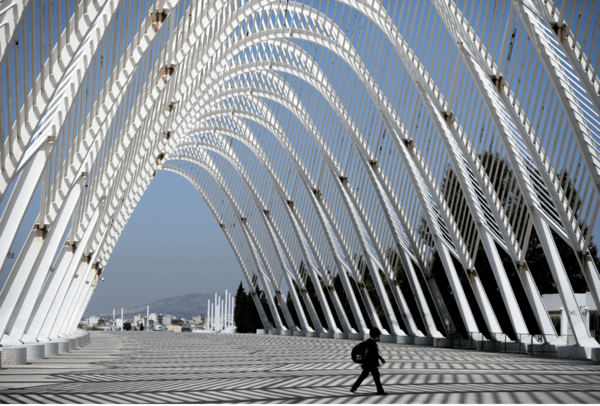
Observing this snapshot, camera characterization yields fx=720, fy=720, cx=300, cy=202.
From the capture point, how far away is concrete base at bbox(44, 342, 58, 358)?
19844 mm

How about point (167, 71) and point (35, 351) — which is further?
point (167, 71)

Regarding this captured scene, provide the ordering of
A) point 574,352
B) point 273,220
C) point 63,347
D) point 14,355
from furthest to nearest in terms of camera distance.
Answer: point 273,220 < point 574,352 < point 63,347 < point 14,355

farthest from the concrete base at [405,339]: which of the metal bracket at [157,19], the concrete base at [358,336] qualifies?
the metal bracket at [157,19]

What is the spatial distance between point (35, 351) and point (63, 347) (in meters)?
4.16

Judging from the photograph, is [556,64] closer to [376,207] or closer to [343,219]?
[376,207]

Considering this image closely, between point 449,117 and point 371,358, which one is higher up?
point 449,117

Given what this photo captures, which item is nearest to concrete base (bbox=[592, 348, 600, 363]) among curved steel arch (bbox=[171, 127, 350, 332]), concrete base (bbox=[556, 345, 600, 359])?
concrete base (bbox=[556, 345, 600, 359])

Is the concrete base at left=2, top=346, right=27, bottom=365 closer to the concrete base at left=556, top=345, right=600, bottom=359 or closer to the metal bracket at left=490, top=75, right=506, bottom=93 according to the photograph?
the metal bracket at left=490, top=75, right=506, bottom=93

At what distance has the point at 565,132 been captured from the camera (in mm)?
21125

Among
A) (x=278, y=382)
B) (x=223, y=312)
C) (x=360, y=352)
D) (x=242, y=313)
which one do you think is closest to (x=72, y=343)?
(x=278, y=382)

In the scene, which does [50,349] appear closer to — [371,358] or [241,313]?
[371,358]

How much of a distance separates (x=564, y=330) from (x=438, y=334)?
581 cm

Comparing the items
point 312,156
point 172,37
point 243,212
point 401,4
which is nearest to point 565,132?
point 401,4

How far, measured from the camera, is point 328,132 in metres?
35.2
